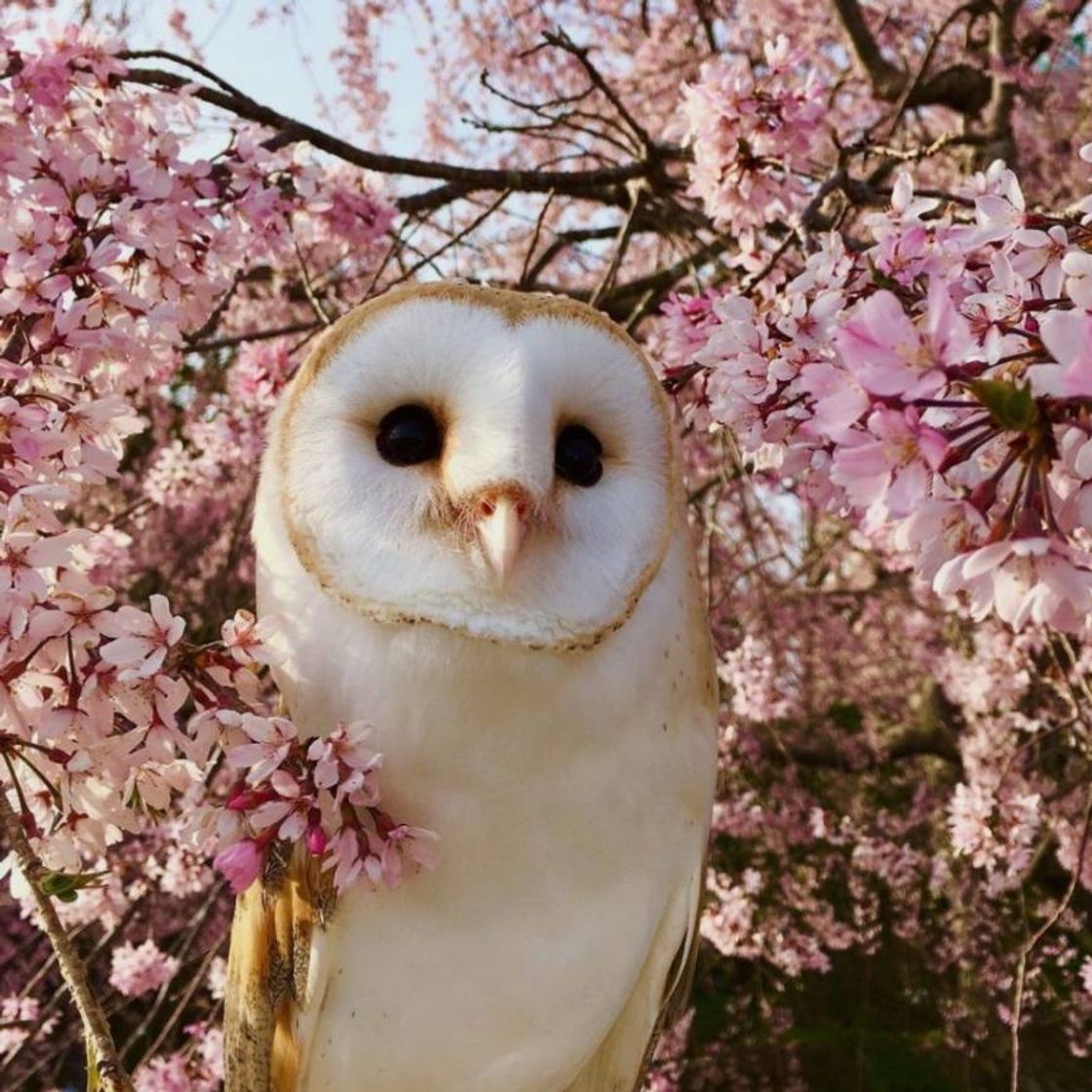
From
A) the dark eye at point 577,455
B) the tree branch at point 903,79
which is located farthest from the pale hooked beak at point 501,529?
the tree branch at point 903,79

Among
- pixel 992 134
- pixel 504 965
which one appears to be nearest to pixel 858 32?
pixel 992 134

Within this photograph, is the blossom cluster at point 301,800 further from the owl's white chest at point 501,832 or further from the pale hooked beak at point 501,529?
the pale hooked beak at point 501,529

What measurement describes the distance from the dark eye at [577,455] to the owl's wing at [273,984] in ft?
1.50

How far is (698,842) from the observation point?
1.09 m

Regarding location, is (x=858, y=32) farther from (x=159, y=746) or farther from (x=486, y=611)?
(x=159, y=746)

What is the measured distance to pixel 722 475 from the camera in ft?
7.57

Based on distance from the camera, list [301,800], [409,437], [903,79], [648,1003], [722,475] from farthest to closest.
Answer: [903,79] < [722,475] < [648,1003] < [409,437] < [301,800]

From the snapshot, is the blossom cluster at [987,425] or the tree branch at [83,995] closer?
the blossom cluster at [987,425]

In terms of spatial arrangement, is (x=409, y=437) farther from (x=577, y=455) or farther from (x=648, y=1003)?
(x=648, y=1003)

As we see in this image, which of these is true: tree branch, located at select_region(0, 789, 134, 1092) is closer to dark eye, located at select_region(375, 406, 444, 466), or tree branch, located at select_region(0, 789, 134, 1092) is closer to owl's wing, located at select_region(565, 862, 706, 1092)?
dark eye, located at select_region(375, 406, 444, 466)

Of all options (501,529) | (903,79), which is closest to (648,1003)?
(501,529)

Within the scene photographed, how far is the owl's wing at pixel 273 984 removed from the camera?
994 mm

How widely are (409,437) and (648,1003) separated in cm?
70

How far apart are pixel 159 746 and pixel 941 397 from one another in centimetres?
68
